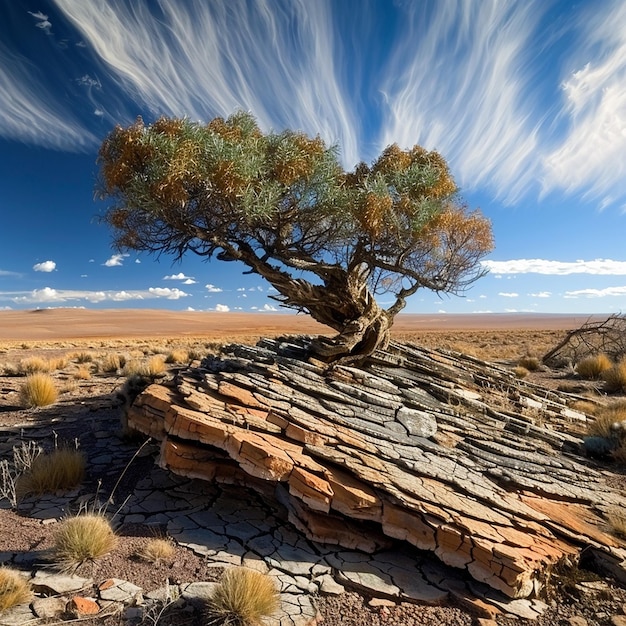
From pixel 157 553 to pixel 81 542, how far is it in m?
0.75

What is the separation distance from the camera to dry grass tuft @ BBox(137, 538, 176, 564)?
15.1 feet

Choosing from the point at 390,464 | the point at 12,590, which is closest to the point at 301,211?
the point at 390,464

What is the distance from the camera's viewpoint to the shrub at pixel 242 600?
373 cm

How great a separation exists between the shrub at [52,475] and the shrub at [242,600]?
354 centimetres

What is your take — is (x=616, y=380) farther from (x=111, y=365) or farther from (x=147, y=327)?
(x=147, y=327)

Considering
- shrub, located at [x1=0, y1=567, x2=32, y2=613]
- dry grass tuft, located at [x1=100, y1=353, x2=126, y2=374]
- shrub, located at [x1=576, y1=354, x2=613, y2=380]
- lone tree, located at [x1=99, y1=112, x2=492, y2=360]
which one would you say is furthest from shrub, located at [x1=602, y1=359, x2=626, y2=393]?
dry grass tuft, located at [x1=100, y1=353, x2=126, y2=374]

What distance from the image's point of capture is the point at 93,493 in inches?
245

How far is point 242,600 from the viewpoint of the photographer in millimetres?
3781

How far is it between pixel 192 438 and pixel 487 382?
7184mm

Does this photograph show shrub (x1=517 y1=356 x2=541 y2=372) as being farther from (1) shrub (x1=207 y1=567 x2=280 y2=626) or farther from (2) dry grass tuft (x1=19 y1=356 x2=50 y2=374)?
(2) dry grass tuft (x1=19 y1=356 x2=50 y2=374)

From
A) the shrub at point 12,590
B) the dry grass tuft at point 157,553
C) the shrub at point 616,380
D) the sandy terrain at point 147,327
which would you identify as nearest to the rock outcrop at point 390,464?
the dry grass tuft at point 157,553

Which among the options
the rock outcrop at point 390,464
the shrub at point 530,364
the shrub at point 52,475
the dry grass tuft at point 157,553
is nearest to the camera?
the dry grass tuft at point 157,553

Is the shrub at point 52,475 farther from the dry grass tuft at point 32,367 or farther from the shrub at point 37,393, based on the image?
the dry grass tuft at point 32,367

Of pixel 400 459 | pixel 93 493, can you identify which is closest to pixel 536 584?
pixel 400 459
